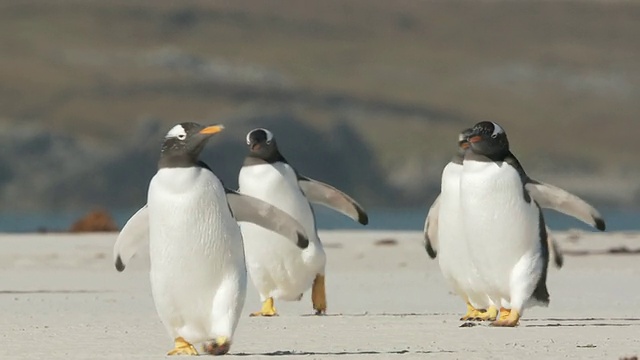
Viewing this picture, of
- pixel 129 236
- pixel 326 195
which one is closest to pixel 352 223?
pixel 326 195

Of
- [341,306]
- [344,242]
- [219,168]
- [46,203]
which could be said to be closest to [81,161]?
[46,203]

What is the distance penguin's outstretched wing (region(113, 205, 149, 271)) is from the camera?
10820 millimetres

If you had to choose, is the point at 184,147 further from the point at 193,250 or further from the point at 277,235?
the point at 277,235

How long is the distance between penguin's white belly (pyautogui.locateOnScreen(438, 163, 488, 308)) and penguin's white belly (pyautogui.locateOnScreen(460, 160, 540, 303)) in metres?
0.52

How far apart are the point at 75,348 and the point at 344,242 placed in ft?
48.7

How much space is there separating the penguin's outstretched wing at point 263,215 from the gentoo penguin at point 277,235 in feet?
9.51

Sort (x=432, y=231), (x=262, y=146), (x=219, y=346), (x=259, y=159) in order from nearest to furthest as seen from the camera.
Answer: (x=219, y=346) → (x=262, y=146) → (x=259, y=159) → (x=432, y=231)

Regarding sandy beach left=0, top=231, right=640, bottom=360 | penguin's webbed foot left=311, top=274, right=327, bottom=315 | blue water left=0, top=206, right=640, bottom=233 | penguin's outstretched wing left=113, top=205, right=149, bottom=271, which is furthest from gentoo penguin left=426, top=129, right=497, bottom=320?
blue water left=0, top=206, right=640, bottom=233

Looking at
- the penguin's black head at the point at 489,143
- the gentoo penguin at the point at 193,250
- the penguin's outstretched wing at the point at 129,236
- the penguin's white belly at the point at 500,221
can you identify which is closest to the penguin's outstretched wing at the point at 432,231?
the penguin's white belly at the point at 500,221

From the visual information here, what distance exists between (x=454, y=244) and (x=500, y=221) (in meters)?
1.10

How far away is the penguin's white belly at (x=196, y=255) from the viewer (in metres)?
10.3

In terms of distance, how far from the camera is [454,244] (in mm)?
13383

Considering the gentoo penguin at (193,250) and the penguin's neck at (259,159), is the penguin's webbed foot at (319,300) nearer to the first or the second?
the penguin's neck at (259,159)

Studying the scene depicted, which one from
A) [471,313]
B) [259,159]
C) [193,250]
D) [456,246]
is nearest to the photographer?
[193,250]
